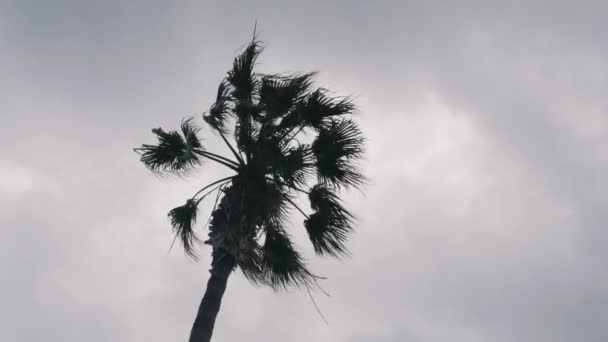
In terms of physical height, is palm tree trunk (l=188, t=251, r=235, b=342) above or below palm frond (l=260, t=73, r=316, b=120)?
below

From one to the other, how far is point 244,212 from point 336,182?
242 cm

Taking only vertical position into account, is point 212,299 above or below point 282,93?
below

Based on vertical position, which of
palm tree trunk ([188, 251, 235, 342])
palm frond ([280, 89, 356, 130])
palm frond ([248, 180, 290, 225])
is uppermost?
palm frond ([280, 89, 356, 130])

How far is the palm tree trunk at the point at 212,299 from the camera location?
1093cm

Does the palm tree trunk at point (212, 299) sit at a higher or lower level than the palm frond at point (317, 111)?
lower

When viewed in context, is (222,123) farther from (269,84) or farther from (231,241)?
(231,241)

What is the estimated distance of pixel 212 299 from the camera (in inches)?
445

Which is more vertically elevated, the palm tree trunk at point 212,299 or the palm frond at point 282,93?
the palm frond at point 282,93

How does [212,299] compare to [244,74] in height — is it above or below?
below

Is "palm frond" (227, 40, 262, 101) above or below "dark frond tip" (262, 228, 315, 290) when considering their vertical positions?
above

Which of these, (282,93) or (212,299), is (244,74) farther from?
(212,299)

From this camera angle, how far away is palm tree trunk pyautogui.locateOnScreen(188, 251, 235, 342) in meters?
10.9

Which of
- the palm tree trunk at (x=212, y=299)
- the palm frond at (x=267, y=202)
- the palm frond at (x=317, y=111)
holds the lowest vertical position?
the palm tree trunk at (x=212, y=299)

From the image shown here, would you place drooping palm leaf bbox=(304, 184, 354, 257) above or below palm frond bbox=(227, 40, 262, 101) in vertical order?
below
